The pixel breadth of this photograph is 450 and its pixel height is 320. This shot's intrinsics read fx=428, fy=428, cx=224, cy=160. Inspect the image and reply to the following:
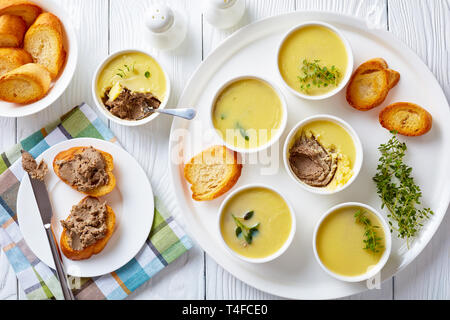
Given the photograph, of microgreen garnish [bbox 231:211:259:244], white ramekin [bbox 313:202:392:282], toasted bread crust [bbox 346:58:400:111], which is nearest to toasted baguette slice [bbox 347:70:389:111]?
toasted bread crust [bbox 346:58:400:111]

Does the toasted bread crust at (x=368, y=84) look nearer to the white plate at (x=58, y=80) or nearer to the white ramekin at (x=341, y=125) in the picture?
the white ramekin at (x=341, y=125)

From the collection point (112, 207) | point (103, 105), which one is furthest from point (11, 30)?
point (112, 207)

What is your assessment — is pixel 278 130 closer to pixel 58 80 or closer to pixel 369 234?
pixel 369 234

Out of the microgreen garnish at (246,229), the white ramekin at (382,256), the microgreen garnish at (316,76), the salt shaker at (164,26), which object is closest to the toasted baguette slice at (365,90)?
the microgreen garnish at (316,76)

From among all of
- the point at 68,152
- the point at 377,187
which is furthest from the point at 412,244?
the point at 68,152

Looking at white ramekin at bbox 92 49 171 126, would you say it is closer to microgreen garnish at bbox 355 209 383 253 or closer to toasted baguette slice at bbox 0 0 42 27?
toasted baguette slice at bbox 0 0 42 27

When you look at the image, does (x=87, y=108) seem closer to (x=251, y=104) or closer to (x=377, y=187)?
(x=251, y=104)
